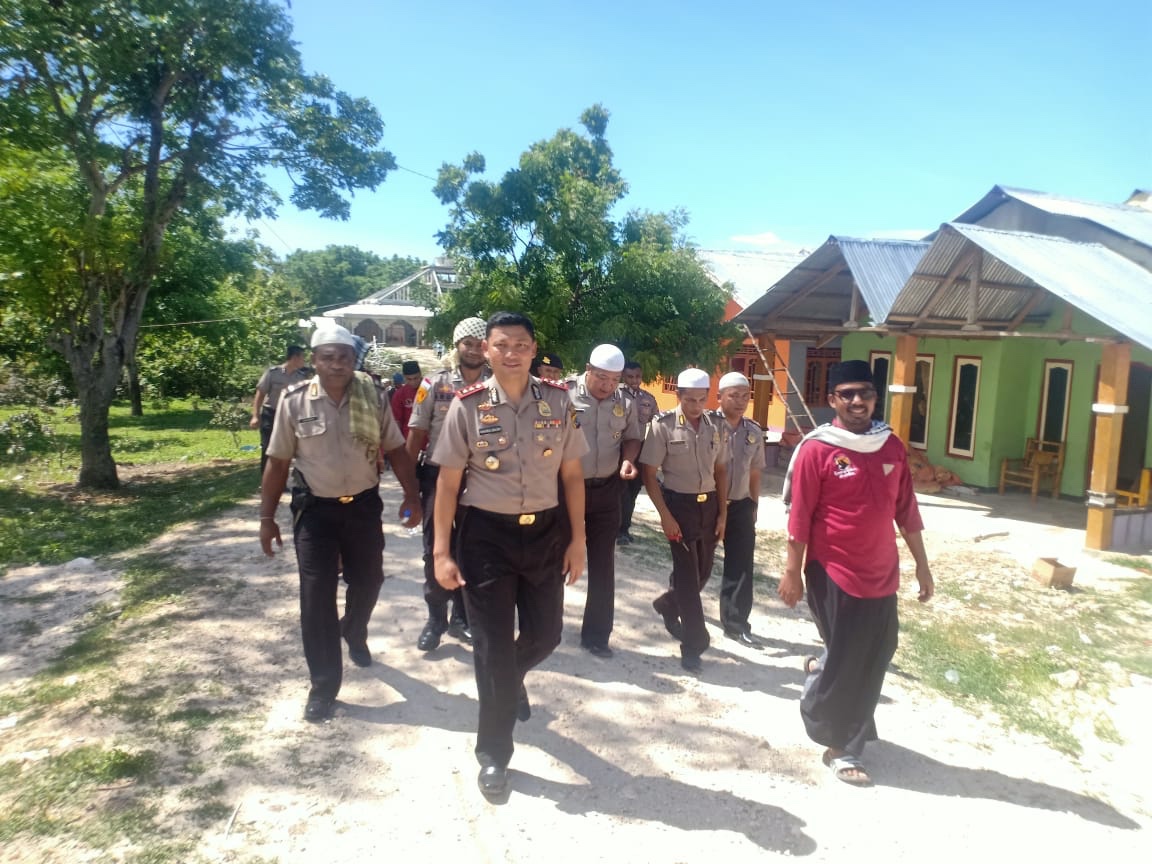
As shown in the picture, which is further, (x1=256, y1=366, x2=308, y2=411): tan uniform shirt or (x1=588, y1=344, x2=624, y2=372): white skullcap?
(x1=256, y1=366, x2=308, y2=411): tan uniform shirt

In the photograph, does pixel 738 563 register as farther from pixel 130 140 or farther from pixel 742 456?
pixel 130 140

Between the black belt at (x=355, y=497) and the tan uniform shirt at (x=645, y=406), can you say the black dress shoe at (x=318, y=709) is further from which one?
the tan uniform shirt at (x=645, y=406)

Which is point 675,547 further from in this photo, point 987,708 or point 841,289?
point 841,289

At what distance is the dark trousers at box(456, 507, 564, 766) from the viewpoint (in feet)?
10.9

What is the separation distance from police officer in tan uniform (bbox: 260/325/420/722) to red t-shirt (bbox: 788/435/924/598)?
205cm

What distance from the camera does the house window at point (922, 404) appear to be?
14.0 meters

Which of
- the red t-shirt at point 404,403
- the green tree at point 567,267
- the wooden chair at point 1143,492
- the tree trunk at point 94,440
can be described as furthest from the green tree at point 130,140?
the wooden chair at point 1143,492

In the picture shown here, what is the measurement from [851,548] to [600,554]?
165 cm

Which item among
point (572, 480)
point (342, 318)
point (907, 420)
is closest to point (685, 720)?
point (572, 480)

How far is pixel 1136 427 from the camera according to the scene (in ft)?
37.4

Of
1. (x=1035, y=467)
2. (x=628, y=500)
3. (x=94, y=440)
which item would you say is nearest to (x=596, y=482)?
(x=628, y=500)

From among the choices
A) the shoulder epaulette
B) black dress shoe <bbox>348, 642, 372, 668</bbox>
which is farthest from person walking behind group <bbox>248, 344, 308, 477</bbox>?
the shoulder epaulette

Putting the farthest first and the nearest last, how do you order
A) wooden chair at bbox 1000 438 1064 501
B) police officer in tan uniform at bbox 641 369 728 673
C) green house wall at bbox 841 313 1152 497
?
wooden chair at bbox 1000 438 1064 501, green house wall at bbox 841 313 1152 497, police officer in tan uniform at bbox 641 369 728 673

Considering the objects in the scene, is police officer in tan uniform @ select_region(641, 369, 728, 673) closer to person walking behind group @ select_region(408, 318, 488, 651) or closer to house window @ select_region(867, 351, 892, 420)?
person walking behind group @ select_region(408, 318, 488, 651)
